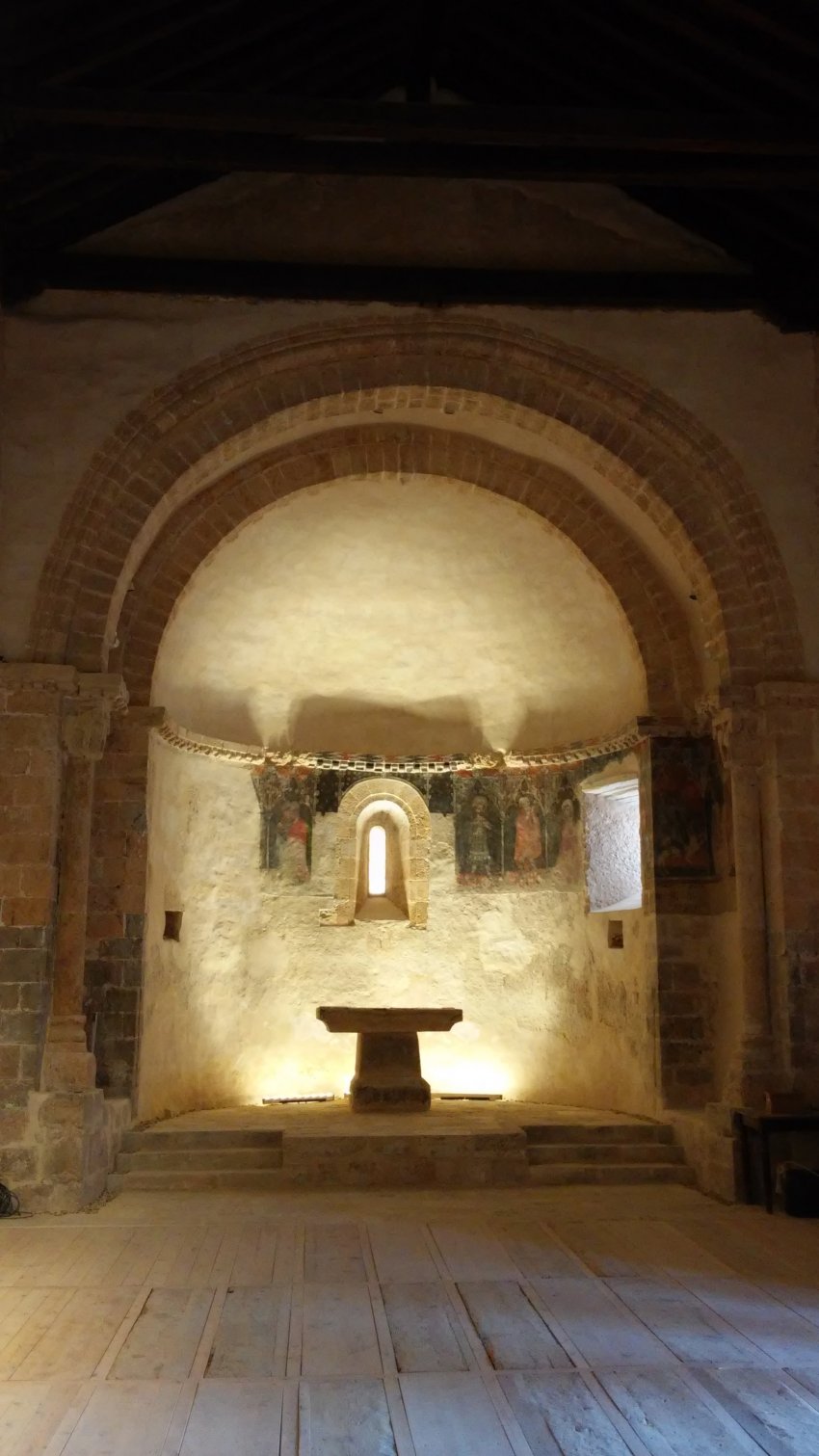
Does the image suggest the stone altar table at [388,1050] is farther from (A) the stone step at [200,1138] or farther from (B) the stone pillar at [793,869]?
(B) the stone pillar at [793,869]

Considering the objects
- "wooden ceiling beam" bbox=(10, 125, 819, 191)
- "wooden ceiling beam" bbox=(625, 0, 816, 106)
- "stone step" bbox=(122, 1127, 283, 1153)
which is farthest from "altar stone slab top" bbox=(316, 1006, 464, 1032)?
"wooden ceiling beam" bbox=(625, 0, 816, 106)

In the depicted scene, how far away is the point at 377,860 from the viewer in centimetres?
1177

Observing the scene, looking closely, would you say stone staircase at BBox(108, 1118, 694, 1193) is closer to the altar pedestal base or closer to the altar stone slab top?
the altar stone slab top

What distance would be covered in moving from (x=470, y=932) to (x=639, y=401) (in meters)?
5.33

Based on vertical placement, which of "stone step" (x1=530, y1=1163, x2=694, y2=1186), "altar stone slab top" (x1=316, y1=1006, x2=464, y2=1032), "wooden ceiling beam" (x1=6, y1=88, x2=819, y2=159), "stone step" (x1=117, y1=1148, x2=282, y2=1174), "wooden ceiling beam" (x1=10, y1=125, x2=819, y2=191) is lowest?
"stone step" (x1=530, y1=1163, x2=694, y2=1186)

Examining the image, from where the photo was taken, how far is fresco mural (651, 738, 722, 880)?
9.08 meters

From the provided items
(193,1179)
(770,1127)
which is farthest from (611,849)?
(193,1179)

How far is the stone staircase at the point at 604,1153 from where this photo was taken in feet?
26.3

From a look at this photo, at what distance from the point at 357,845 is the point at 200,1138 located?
3.92 meters

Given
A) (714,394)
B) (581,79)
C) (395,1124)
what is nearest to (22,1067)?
(395,1124)

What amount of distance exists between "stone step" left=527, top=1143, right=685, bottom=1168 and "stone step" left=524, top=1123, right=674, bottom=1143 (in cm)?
12

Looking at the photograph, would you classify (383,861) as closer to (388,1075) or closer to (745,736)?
(388,1075)

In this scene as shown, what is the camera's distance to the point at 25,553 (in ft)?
26.1

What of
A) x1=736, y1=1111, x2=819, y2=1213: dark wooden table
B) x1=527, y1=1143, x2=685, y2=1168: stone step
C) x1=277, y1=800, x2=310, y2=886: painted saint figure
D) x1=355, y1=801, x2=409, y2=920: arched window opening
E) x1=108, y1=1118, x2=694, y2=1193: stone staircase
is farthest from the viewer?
x1=355, y1=801, x2=409, y2=920: arched window opening
